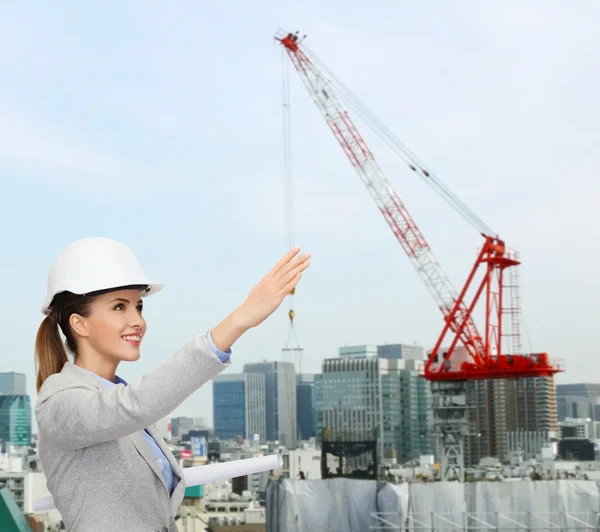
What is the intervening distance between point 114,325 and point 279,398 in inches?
3136

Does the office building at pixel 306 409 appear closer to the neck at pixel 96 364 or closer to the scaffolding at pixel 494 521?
the scaffolding at pixel 494 521

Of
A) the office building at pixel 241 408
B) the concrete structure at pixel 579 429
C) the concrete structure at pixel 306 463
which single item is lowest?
the concrete structure at pixel 306 463

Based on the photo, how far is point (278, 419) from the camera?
77062 millimetres

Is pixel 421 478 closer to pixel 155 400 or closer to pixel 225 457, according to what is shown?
pixel 225 457

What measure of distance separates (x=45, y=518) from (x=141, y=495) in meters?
1.31

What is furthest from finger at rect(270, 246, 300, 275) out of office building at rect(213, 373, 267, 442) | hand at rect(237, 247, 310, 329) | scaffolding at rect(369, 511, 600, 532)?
office building at rect(213, 373, 267, 442)

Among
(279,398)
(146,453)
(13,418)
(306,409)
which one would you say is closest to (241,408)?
(279,398)

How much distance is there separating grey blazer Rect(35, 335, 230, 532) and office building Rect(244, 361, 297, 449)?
6816 cm

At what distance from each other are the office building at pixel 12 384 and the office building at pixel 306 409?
2925 centimetres

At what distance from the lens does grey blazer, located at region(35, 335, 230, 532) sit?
3.53ft

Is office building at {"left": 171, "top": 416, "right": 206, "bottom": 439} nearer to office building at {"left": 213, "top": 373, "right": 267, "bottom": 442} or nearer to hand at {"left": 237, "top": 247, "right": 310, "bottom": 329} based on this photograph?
office building at {"left": 213, "top": 373, "right": 267, "bottom": 442}

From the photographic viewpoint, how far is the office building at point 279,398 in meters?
73.6

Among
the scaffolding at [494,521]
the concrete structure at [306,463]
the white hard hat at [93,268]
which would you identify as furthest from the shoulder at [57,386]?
the concrete structure at [306,463]

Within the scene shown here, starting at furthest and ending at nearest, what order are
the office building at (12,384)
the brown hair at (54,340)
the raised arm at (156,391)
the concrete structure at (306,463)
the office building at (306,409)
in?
the office building at (306,409) < the office building at (12,384) < the concrete structure at (306,463) < the brown hair at (54,340) < the raised arm at (156,391)
